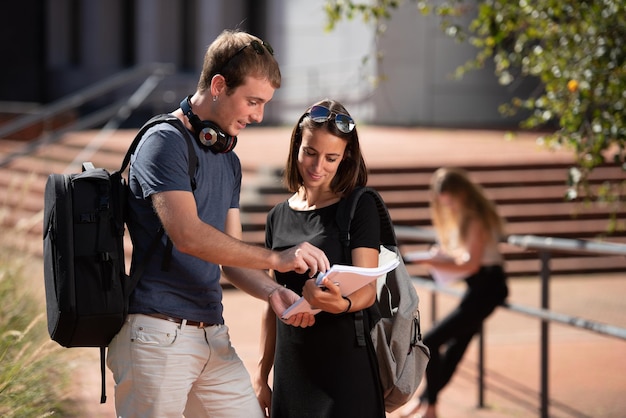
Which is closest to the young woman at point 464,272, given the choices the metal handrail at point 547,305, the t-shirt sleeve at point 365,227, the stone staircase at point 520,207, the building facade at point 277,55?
the metal handrail at point 547,305

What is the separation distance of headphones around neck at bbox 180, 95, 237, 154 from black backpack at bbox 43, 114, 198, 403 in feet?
0.21

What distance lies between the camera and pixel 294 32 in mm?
24016

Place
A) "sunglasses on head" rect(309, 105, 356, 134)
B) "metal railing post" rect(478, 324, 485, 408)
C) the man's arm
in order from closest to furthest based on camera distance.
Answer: the man's arm → "sunglasses on head" rect(309, 105, 356, 134) → "metal railing post" rect(478, 324, 485, 408)

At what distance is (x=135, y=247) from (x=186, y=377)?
0.46 m

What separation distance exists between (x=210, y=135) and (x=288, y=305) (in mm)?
649

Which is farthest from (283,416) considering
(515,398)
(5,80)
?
(5,80)

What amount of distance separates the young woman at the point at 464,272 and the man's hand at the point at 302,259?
3114 mm

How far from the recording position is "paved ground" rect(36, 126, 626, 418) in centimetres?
686

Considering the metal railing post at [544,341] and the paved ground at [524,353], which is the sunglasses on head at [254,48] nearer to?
the paved ground at [524,353]

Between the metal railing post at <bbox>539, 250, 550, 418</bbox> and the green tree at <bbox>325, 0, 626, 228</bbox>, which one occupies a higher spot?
the green tree at <bbox>325, 0, 626, 228</bbox>

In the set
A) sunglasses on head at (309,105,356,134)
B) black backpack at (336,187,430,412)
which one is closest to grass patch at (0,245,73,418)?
black backpack at (336,187,430,412)

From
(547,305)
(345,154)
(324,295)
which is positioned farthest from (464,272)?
(324,295)

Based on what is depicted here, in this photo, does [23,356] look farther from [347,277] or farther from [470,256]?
[470,256]

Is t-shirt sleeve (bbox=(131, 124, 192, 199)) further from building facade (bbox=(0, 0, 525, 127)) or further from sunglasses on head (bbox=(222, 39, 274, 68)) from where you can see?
building facade (bbox=(0, 0, 525, 127))
